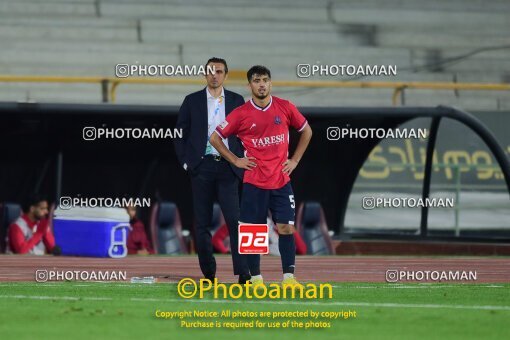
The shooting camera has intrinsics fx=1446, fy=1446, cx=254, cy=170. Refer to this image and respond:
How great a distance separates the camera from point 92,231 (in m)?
17.8

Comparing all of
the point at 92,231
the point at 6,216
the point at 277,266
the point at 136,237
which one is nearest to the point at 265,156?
the point at 277,266

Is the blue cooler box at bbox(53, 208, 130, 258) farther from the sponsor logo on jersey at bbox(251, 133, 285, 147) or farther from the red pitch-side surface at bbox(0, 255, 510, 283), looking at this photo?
the sponsor logo on jersey at bbox(251, 133, 285, 147)

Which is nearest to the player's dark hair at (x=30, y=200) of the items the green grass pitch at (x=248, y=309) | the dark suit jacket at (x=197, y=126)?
the green grass pitch at (x=248, y=309)

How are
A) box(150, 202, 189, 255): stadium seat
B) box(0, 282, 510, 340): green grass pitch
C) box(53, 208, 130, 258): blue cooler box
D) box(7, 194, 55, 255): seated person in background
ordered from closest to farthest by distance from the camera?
box(0, 282, 510, 340): green grass pitch, box(53, 208, 130, 258): blue cooler box, box(7, 194, 55, 255): seated person in background, box(150, 202, 189, 255): stadium seat

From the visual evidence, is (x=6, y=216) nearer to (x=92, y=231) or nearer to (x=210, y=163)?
(x=92, y=231)

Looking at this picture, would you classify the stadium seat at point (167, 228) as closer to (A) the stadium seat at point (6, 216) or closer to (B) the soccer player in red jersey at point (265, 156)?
→ (A) the stadium seat at point (6, 216)

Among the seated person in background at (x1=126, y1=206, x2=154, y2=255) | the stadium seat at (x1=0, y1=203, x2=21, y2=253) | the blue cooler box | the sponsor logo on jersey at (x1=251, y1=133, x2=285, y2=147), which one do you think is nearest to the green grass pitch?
the sponsor logo on jersey at (x1=251, y1=133, x2=285, y2=147)

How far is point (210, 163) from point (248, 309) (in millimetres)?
2468

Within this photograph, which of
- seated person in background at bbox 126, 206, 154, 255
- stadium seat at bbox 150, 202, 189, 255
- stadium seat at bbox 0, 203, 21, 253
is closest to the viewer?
seated person in background at bbox 126, 206, 154, 255

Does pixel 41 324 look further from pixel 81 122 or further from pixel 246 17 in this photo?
pixel 246 17

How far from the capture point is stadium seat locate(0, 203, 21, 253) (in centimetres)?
1945

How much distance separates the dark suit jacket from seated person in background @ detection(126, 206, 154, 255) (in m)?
7.00

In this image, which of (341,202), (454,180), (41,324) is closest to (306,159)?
(341,202)

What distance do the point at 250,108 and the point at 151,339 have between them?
3.46m
